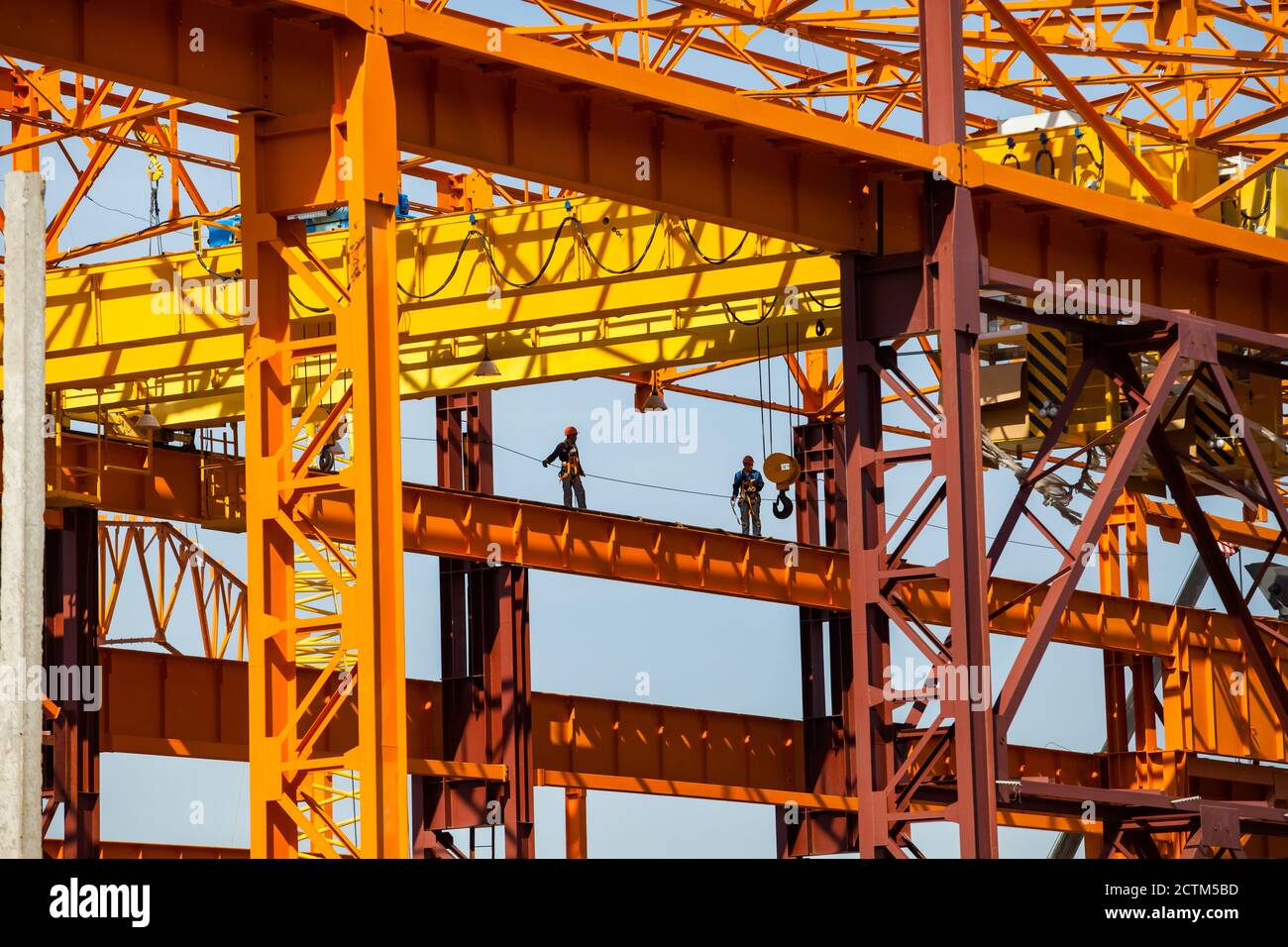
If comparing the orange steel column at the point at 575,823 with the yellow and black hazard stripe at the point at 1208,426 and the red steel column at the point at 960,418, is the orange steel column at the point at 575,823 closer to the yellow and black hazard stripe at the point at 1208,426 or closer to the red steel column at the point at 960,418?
the yellow and black hazard stripe at the point at 1208,426

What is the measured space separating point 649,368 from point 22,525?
20.2 meters

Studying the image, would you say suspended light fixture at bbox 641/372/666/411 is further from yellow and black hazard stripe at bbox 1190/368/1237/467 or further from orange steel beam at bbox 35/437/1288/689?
yellow and black hazard stripe at bbox 1190/368/1237/467

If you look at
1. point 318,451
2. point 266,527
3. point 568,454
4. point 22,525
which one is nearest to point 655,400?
point 568,454

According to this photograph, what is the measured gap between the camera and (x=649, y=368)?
1357 inches

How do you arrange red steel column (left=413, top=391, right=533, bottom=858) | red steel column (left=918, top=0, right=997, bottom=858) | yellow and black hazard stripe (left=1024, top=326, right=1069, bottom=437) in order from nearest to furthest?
red steel column (left=918, top=0, right=997, bottom=858)
yellow and black hazard stripe (left=1024, top=326, right=1069, bottom=437)
red steel column (left=413, top=391, right=533, bottom=858)

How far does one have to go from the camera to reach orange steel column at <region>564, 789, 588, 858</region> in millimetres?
44875

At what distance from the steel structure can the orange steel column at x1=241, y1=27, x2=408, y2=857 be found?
0.13 ft

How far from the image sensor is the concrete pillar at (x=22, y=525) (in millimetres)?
14539

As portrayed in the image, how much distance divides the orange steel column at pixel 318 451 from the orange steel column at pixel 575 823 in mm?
24141

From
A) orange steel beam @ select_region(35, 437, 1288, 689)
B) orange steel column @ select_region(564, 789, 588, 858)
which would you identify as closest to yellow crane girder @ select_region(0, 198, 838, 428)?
orange steel beam @ select_region(35, 437, 1288, 689)

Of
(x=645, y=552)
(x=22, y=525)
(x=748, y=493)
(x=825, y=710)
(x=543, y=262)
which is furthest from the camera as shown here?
(x=748, y=493)

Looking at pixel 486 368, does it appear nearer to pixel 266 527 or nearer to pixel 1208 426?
pixel 1208 426

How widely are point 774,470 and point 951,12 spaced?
1276cm
